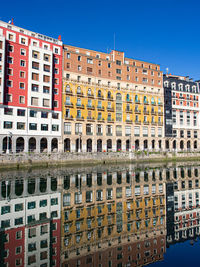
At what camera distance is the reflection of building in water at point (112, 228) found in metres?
10.4

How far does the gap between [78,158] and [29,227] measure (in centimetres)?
3865

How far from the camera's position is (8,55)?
51469mm

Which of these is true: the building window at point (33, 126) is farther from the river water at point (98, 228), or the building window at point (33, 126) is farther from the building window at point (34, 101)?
the river water at point (98, 228)

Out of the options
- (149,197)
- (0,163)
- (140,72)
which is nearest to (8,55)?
(0,163)

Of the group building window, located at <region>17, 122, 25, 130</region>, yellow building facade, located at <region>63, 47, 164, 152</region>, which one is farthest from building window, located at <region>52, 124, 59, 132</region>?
building window, located at <region>17, 122, 25, 130</region>

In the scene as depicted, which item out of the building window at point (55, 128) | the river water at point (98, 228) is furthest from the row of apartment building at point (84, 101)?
the river water at point (98, 228)

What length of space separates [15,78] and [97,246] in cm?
4885

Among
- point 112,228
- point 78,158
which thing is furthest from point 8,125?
point 112,228

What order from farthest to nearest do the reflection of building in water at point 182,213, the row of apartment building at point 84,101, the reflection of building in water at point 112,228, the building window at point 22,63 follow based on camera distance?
the building window at point 22,63, the row of apartment building at point 84,101, the reflection of building in water at point 182,213, the reflection of building in water at point 112,228

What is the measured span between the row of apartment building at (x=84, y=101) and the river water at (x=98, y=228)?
33474 millimetres

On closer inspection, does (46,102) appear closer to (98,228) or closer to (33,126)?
(33,126)

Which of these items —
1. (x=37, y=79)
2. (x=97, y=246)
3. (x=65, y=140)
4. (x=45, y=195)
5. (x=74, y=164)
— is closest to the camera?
(x=97, y=246)

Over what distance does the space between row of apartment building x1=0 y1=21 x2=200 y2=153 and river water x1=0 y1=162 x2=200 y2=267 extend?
33.5 metres

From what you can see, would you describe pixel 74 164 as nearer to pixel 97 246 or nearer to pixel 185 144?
pixel 97 246
